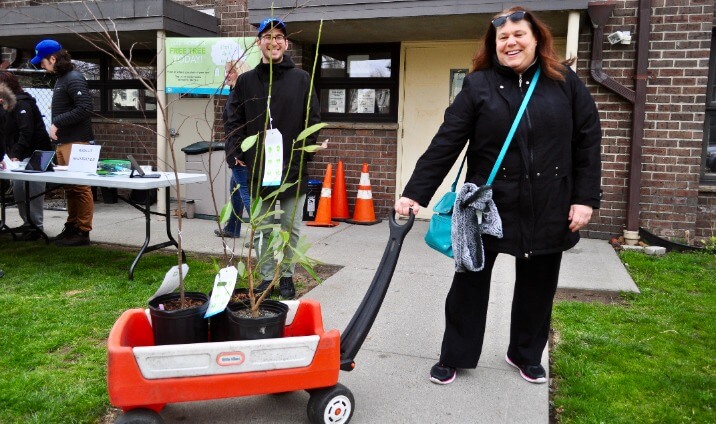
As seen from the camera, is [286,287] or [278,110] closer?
[278,110]

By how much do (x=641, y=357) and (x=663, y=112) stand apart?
411 centimetres

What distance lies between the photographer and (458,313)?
3.08 metres

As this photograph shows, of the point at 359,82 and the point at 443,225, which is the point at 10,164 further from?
the point at 443,225

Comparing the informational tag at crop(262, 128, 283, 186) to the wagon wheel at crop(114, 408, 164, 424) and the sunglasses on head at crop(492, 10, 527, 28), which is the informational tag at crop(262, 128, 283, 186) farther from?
the wagon wheel at crop(114, 408, 164, 424)

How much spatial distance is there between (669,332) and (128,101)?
8781 mm

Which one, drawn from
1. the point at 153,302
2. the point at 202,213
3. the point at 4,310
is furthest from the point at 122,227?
the point at 153,302

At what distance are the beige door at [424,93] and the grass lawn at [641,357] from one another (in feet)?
11.9

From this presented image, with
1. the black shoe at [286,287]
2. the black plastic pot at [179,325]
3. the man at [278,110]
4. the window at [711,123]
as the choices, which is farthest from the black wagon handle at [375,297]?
the window at [711,123]

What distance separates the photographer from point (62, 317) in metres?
4.07

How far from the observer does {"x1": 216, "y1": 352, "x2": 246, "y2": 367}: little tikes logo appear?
2365 mm

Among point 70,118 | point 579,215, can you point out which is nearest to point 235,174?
point 70,118

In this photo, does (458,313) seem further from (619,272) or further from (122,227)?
(122,227)

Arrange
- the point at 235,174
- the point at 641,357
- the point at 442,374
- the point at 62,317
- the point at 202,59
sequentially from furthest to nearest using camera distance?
the point at 202,59, the point at 235,174, the point at 62,317, the point at 641,357, the point at 442,374

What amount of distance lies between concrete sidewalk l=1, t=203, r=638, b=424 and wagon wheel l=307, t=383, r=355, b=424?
150 millimetres
